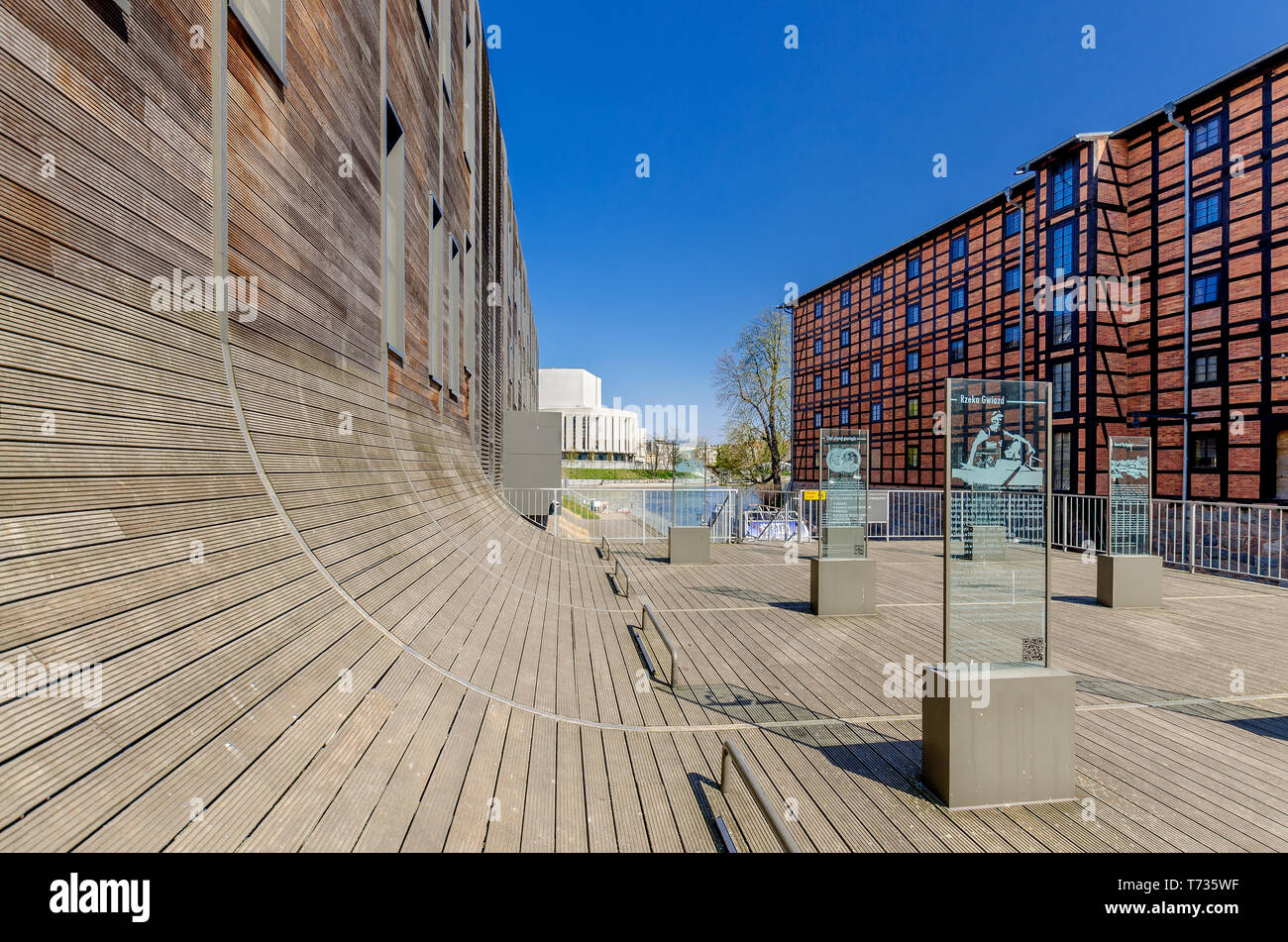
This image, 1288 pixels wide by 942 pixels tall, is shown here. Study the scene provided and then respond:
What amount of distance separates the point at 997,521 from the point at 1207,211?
79.5ft

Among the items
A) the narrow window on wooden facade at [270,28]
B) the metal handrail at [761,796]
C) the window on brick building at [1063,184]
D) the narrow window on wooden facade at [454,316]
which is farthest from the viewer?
the window on brick building at [1063,184]

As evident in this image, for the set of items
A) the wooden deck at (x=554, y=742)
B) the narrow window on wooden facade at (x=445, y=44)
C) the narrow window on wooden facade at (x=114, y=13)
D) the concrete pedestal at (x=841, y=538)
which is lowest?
the wooden deck at (x=554, y=742)

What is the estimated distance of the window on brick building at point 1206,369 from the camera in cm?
1847

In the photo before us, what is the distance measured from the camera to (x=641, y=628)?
6395 millimetres

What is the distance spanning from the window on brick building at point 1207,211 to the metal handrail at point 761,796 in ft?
85.9

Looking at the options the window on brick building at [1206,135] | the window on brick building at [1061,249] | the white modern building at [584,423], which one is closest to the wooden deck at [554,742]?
the window on brick building at [1206,135]

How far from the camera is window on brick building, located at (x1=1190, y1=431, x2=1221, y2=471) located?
18.3 metres

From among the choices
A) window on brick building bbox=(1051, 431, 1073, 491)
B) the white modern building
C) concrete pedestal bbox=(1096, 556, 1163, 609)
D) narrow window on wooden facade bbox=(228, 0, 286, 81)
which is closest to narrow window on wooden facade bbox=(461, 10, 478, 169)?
narrow window on wooden facade bbox=(228, 0, 286, 81)

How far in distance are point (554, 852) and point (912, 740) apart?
9.06 ft

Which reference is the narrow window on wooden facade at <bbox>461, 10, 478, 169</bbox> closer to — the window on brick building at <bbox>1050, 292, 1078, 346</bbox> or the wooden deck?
the wooden deck

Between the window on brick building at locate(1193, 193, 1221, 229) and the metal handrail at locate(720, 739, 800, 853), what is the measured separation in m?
26.2

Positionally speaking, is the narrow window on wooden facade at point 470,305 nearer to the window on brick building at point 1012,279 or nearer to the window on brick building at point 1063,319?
the window on brick building at point 1063,319

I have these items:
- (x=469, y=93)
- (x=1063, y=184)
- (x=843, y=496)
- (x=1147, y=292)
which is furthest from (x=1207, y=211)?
(x=469, y=93)
